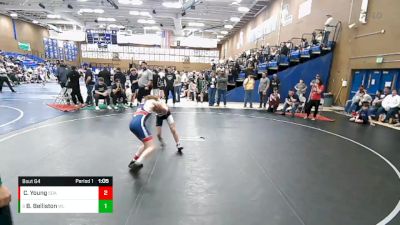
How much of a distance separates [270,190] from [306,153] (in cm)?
215

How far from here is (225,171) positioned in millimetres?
4281

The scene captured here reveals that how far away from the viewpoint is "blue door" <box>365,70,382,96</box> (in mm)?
10926

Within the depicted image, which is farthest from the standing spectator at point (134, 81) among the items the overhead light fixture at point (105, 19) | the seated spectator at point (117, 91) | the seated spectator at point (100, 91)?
the overhead light fixture at point (105, 19)

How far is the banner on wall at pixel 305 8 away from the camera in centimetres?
1523

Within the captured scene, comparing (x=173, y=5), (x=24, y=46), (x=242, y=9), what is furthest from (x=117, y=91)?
(x=24, y=46)

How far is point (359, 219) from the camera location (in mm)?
2965

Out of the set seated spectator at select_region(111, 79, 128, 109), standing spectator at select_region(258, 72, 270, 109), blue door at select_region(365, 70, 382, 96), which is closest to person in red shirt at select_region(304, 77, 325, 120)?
standing spectator at select_region(258, 72, 270, 109)

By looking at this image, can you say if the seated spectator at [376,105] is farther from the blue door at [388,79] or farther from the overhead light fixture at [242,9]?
the overhead light fixture at [242,9]

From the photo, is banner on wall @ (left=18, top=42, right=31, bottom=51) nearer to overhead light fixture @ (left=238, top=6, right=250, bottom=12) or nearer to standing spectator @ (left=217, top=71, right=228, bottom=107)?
overhead light fixture @ (left=238, top=6, right=250, bottom=12)

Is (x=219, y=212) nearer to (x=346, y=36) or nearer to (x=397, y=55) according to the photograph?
(x=397, y=55)

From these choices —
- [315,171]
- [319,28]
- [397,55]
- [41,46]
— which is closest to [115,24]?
[41,46]
